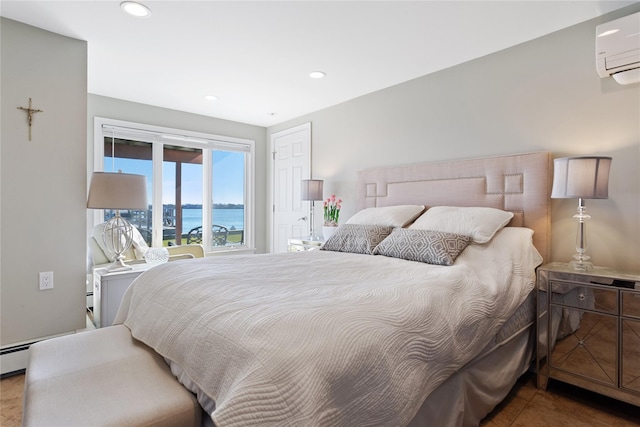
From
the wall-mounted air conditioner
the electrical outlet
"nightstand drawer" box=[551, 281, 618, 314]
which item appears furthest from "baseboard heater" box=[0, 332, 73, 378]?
A: the wall-mounted air conditioner

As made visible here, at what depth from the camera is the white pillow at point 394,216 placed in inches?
110

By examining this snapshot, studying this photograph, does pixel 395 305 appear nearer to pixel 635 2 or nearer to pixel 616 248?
pixel 616 248

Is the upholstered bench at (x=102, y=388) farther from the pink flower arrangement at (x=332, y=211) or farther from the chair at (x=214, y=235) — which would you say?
the chair at (x=214, y=235)

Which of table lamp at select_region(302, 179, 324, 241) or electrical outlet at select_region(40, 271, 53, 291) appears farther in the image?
table lamp at select_region(302, 179, 324, 241)

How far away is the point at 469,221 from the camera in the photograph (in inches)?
92.0

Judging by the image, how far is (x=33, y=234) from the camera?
2350 millimetres

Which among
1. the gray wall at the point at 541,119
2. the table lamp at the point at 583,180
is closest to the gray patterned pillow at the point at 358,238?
the gray wall at the point at 541,119

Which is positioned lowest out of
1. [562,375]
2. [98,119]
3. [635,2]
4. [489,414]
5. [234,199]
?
[489,414]

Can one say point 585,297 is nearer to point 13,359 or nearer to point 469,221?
point 469,221

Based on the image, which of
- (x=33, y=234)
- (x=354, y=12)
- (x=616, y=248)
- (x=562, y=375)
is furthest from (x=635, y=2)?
(x=33, y=234)

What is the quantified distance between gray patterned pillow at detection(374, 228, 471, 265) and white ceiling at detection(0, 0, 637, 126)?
1464 mm

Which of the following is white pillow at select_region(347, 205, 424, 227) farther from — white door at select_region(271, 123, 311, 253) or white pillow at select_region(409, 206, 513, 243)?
white door at select_region(271, 123, 311, 253)

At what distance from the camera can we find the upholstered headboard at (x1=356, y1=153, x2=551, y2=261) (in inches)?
91.2

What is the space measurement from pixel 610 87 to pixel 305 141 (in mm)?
3106
